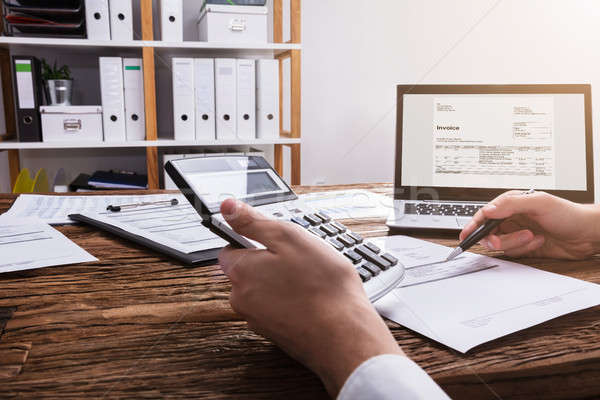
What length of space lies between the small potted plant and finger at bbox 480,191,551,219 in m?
1.75

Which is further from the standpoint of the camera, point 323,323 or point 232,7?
point 232,7

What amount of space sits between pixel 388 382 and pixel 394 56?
2.35 meters

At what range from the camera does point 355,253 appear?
1.77ft

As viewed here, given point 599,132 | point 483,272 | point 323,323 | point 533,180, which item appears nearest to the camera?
point 323,323

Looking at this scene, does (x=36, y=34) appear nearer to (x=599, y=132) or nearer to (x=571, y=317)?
(x=571, y=317)

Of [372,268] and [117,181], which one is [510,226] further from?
[117,181]

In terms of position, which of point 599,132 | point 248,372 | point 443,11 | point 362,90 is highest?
point 443,11

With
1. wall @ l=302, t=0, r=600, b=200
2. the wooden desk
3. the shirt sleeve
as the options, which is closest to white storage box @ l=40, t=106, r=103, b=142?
wall @ l=302, t=0, r=600, b=200

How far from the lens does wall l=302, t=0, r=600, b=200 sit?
7.89 feet

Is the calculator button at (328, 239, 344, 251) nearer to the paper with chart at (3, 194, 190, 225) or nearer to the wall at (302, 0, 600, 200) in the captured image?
the paper with chart at (3, 194, 190, 225)

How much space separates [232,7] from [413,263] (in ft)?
A: 5.25

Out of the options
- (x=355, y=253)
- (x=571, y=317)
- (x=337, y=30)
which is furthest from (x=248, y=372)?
(x=337, y=30)

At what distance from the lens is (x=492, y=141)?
1.00 m

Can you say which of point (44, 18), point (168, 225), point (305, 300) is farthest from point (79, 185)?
point (305, 300)
